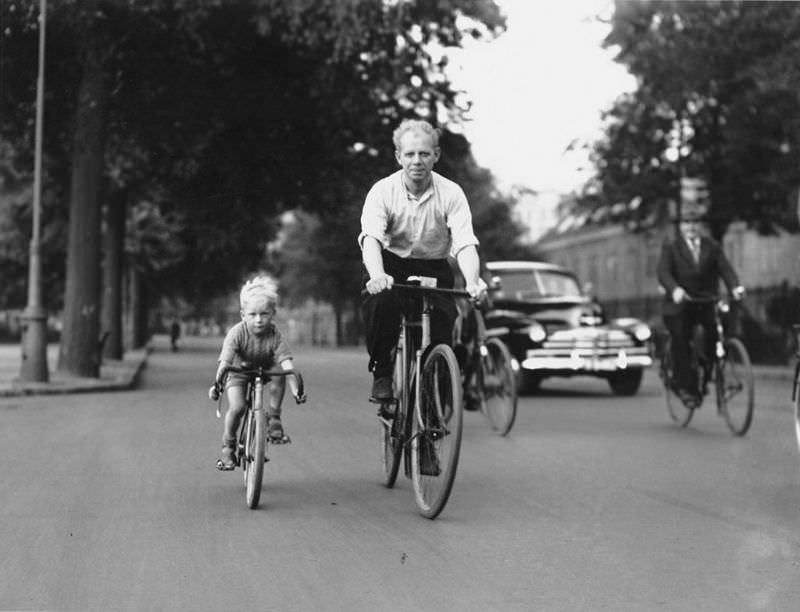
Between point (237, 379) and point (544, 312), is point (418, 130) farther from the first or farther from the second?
point (544, 312)

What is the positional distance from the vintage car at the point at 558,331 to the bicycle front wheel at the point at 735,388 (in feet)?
15.1

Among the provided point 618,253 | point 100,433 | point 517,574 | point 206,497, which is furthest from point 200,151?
point 618,253

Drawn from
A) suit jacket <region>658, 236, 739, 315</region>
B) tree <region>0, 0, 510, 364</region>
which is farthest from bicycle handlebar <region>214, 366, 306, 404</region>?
tree <region>0, 0, 510, 364</region>

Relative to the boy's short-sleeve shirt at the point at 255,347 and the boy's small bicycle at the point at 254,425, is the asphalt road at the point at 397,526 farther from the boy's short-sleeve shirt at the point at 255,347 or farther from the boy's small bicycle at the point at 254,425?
the boy's short-sleeve shirt at the point at 255,347

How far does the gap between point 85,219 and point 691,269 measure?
36.5 feet

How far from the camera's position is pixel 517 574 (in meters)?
5.36

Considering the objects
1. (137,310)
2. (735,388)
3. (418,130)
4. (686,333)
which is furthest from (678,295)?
(137,310)

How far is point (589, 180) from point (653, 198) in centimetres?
178

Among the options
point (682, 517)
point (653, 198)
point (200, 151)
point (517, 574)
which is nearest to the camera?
point (517, 574)

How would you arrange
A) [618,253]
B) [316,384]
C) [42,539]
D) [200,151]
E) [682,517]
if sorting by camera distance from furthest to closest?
[618,253] → [200,151] → [316,384] → [682,517] → [42,539]

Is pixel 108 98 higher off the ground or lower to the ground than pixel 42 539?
higher

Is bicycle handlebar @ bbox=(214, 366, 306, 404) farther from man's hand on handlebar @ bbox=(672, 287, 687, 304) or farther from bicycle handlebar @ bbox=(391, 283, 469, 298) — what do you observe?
man's hand on handlebar @ bbox=(672, 287, 687, 304)

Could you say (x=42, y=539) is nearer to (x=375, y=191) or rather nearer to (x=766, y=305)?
(x=375, y=191)

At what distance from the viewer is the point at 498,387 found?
11.9 metres
